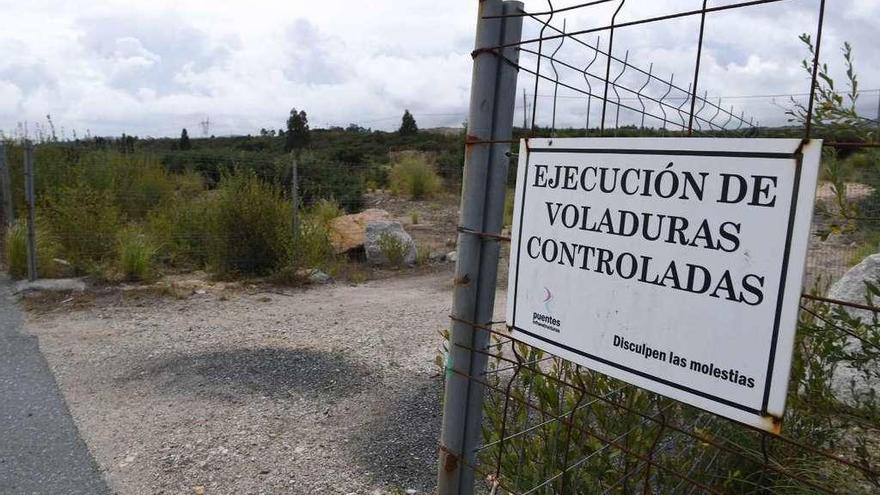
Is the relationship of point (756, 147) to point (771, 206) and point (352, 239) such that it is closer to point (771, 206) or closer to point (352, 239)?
point (771, 206)

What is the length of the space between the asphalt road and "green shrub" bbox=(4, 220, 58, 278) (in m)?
3.18

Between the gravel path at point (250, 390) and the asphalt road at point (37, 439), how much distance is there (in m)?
0.09

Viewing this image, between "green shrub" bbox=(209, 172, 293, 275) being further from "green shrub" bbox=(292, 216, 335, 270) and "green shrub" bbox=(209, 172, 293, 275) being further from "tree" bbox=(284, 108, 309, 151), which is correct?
"tree" bbox=(284, 108, 309, 151)

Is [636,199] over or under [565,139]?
under

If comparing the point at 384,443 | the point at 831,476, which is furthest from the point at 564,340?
the point at 384,443

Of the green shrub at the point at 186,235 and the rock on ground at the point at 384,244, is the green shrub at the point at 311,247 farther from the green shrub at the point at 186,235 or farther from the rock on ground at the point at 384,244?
the green shrub at the point at 186,235

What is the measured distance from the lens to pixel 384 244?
34.3ft

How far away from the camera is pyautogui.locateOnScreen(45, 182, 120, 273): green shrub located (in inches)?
343

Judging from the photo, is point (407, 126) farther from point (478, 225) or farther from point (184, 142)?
point (478, 225)

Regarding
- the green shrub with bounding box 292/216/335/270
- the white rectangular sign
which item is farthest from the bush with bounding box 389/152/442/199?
the white rectangular sign

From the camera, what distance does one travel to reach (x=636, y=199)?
5.10 ft

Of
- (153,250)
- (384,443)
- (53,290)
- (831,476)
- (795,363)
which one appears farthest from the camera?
(153,250)

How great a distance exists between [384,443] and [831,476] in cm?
264

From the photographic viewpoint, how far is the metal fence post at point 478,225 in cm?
193
